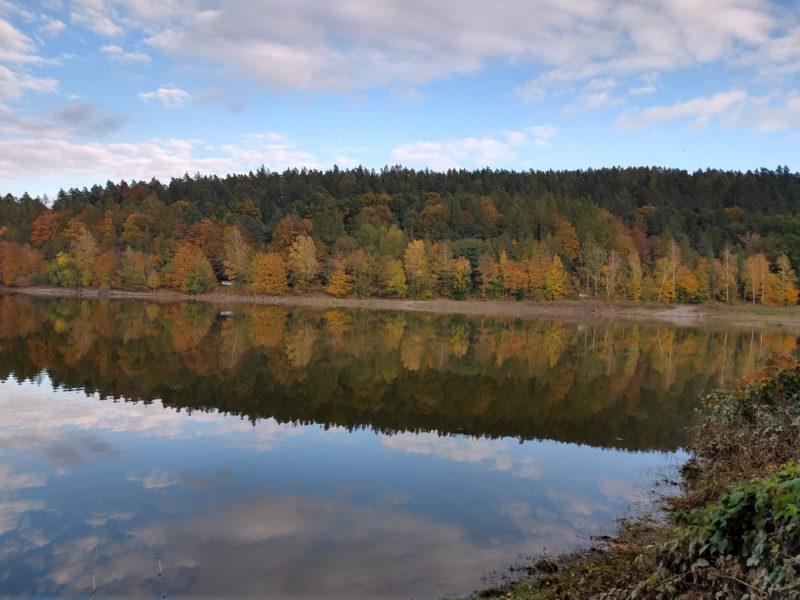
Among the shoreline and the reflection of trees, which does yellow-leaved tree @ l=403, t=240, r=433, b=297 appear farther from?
the reflection of trees

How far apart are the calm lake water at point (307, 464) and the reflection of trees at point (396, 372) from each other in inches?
6.4

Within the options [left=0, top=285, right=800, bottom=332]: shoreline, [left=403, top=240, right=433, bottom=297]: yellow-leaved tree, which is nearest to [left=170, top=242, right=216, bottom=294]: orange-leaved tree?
[left=0, top=285, right=800, bottom=332]: shoreline

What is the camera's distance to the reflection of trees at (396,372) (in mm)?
19422

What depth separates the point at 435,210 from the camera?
11075 cm

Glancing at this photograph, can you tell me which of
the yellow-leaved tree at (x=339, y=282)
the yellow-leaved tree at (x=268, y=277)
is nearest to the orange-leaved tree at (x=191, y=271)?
the yellow-leaved tree at (x=268, y=277)

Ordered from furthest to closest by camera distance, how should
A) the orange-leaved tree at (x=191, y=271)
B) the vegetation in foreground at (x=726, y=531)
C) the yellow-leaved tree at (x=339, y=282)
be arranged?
the orange-leaved tree at (x=191, y=271) → the yellow-leaved tree at (x=339, y=282) → the vegetation in foreground at (x=726, y=531)

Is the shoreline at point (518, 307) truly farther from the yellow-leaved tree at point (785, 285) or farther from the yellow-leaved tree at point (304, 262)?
the yellow-leaved tree at point (785, 285)

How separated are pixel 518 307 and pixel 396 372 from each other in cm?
5977

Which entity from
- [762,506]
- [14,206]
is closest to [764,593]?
[762,506]

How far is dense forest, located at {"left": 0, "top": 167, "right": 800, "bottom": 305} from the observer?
8962cm

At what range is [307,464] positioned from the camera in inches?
552

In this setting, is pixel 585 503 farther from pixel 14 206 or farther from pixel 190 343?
pixel 14 206

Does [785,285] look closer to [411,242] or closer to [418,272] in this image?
[418,272]

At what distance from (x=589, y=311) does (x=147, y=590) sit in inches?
3160
